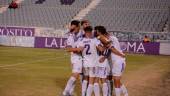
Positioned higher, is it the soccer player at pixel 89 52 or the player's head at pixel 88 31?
the player's head at pixel 88 31

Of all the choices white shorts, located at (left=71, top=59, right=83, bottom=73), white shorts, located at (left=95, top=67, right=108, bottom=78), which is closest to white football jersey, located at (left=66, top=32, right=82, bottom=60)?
white shorts, located at (left=71, top=59, right=83, bottom=73)

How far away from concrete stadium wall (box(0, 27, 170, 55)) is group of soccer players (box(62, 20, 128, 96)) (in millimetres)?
23869

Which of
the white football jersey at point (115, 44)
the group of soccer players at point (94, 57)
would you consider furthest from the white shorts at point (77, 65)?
the white football jersey at point (115, 44)

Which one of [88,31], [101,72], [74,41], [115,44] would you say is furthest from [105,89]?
[88,31]

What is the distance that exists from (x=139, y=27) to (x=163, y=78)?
24.2 meters

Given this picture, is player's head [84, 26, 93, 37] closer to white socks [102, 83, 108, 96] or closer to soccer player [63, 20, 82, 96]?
soccer player [63, 20, 82, 96]

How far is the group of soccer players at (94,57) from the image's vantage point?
476 inches

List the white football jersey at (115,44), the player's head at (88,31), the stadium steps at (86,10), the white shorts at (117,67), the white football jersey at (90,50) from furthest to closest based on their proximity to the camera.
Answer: the stadium steps at (86,10) < the white shorts at (117,67) < the white football jersey at (115,44) < the white football jersey at (90,50) < the player's head at (88,31)

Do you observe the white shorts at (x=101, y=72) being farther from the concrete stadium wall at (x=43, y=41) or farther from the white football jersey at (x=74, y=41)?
the concrete stadium wall at (x=43, y=41)

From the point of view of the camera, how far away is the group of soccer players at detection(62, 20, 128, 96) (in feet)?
39.7

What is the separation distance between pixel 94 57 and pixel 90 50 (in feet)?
0.81

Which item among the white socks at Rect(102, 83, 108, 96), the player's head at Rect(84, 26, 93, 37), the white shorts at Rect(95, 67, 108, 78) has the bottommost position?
the white socks at Rect(102, 83, 108, 96)

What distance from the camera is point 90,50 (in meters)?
12.3

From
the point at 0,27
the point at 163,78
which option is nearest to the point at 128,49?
the point at 0,27
